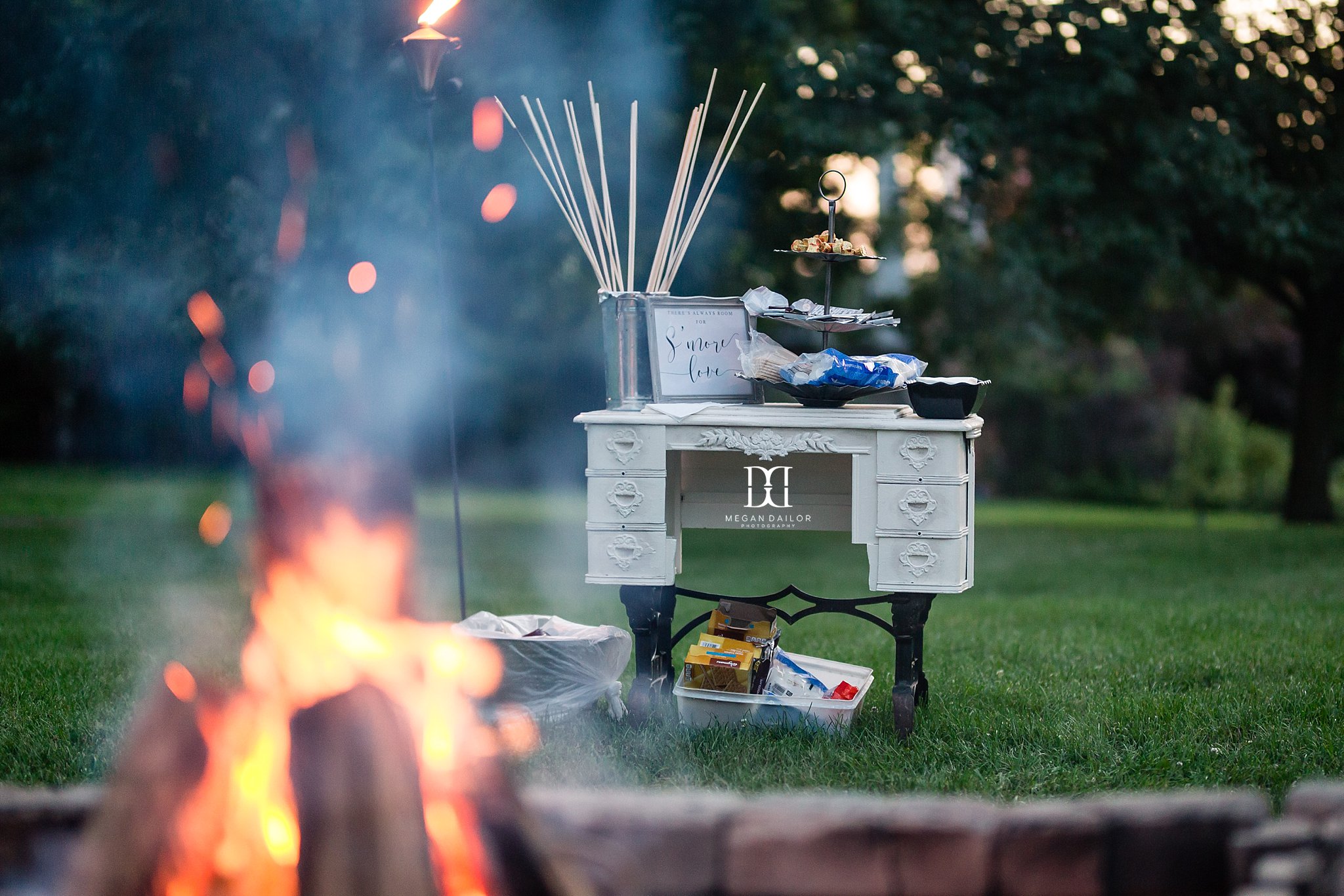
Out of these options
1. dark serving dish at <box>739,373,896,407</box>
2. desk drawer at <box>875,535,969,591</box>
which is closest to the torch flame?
dark serving dish at <box>739,373,896,407</box>

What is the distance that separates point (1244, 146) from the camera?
8.79 meters

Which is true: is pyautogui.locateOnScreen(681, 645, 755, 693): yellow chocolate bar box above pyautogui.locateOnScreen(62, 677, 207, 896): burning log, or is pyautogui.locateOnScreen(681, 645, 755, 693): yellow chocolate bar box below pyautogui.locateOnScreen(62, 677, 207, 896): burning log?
below

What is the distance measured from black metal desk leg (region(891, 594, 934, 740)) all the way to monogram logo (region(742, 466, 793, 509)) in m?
0.42

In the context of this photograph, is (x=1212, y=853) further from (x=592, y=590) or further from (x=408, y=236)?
(x=408, y=236)

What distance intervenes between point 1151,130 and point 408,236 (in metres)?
4.94

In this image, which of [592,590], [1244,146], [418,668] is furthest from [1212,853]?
[1244,146]

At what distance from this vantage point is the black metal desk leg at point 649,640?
351cm

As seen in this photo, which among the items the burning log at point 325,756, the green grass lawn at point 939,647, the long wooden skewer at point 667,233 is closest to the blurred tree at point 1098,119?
the green grass lawn at point 939,647

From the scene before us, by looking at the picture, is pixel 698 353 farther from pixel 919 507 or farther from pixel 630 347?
pixel 919 507

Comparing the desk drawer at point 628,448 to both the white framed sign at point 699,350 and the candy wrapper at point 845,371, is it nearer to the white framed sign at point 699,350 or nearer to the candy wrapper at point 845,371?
the white framed sign at point 699,350

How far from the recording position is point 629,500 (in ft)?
11.1

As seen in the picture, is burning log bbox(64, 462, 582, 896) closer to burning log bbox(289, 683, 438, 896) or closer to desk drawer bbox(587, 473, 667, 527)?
burning log bbox(289, 683, 438, 896)

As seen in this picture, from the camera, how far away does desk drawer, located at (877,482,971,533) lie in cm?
325

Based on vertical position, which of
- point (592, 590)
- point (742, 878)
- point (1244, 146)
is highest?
point (1244, 146)
